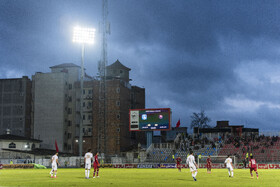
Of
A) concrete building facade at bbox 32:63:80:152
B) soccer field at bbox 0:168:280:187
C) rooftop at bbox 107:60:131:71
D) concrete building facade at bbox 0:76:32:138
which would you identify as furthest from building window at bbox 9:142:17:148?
soccer field at bbox 0:168:280:187

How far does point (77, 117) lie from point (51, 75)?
13987mm

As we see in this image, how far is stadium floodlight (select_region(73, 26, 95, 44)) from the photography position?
203 feet

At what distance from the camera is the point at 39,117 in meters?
103

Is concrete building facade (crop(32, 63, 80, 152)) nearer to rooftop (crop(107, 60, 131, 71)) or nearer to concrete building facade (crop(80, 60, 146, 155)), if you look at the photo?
concrete building facade (crop(80, 60, 146, 155))

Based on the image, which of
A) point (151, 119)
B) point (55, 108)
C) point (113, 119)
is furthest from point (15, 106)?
point (151, 119)

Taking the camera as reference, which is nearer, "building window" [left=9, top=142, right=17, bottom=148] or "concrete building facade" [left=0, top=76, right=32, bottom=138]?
"building window" [left=9, top=142, right=17, bottom=148]

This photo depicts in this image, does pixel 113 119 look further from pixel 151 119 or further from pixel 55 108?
pixel 151 119

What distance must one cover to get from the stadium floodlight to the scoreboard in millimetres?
16529

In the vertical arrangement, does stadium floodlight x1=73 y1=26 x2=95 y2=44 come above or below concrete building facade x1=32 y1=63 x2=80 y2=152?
above

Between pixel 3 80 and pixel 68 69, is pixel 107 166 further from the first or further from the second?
pixel 3 80

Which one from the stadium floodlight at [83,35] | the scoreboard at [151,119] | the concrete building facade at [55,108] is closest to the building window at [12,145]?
the concrete building facade at [55,108]

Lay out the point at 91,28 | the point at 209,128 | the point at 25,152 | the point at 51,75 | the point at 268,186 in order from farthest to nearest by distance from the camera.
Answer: the point at 209,128 < the point at 51,75 < the point at 25,152 < the point at 91,28 < the point at 268,186

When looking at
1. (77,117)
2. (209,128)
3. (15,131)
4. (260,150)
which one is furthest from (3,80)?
(260,150)

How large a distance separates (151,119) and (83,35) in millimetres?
20565
